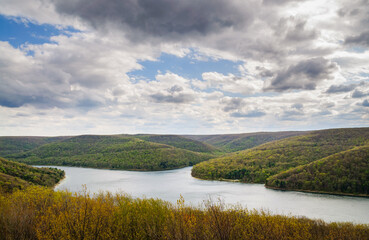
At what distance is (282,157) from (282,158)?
4.60 feet

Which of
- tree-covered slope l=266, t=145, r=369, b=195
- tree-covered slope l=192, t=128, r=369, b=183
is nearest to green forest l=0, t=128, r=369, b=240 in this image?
tree-covered slope l=266, t=145, r=369, b=195

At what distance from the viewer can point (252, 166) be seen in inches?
4877

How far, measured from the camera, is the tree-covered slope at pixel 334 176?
80750 mm

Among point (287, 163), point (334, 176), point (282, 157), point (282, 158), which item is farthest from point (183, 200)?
point (282, 157)

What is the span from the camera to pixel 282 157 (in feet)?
426

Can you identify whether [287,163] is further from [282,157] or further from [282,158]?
[282,157]

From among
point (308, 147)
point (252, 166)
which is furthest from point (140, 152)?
point (308, 147)

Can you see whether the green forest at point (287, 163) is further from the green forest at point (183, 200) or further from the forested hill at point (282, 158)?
the green forest at point (183, 200)

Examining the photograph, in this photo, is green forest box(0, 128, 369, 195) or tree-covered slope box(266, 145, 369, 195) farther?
green forest box(0, 128, 369, 195)

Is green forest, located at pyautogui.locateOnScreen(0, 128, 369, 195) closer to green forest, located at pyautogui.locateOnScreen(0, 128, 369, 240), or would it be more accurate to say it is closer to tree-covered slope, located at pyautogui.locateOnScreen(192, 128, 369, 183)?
tree-covered slope, located at pyautogui.locateOnScreen(192, 128, 369, 183)

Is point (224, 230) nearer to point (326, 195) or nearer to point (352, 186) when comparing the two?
point (326, 195)

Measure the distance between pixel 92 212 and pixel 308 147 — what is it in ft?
476

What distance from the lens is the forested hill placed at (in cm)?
11606

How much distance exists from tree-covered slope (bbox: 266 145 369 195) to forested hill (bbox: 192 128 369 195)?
6.18 meters
